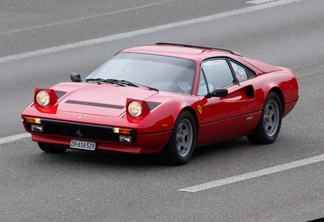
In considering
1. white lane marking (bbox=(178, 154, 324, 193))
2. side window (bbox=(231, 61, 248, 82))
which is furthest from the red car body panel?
white lane marking (bbox=(178, 154, 324, 193))

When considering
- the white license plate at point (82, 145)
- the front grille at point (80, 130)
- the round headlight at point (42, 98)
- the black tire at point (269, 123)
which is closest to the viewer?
the front grille at point (80, 130)

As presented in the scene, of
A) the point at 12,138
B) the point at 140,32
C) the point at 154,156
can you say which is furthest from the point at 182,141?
the point at 140,32

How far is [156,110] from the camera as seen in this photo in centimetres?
1132

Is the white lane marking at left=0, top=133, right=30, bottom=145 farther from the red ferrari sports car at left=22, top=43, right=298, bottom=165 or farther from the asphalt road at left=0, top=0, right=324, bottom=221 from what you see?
the red ferrari sports car at left=22, top=43, right=298, bottom=165

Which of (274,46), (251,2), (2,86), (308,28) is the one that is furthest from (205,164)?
(251,2)

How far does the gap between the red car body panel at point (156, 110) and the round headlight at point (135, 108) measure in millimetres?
51

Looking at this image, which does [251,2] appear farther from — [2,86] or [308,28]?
[2,86]

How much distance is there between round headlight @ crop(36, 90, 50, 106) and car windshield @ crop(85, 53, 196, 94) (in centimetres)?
96

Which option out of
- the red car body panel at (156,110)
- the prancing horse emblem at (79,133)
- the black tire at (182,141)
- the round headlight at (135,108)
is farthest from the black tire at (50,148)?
the black tire at (182,141)

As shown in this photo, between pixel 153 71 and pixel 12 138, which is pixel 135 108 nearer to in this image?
pixel 153 71

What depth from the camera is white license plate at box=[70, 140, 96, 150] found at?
37.3ft

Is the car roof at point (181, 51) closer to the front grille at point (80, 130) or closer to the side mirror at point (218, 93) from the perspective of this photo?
the side mirror at point (218, 93)

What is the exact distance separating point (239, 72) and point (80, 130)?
282cm

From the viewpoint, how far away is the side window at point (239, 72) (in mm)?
13121
